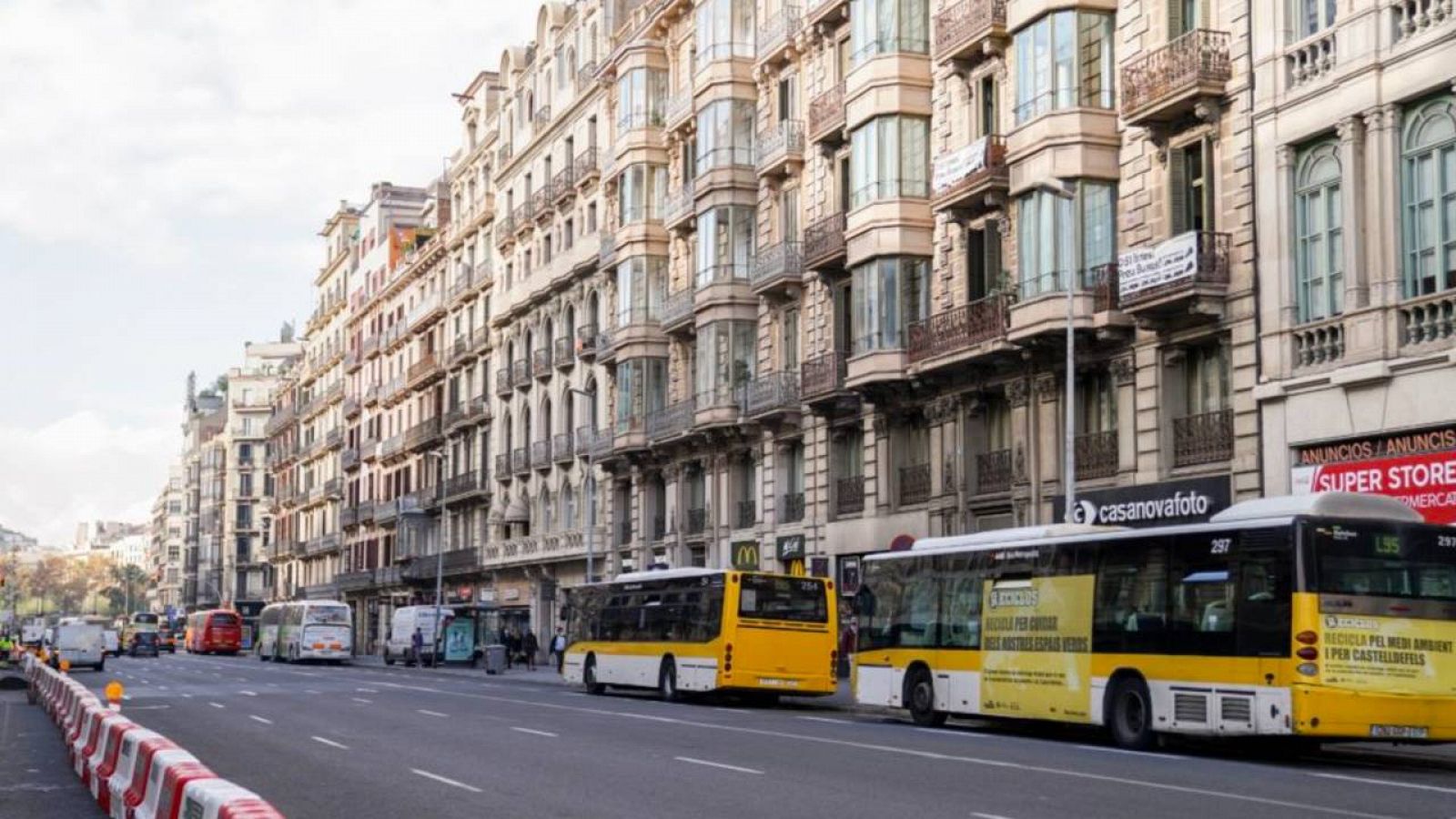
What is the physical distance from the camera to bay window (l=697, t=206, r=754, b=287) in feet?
170

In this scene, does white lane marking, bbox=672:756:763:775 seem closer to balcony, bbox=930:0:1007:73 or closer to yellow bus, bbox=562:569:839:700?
yellow bus, bbox=562:569:839:700

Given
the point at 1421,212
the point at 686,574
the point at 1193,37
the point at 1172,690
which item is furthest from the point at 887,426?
the point at 1172,690

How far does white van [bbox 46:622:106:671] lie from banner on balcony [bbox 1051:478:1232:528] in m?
47.9

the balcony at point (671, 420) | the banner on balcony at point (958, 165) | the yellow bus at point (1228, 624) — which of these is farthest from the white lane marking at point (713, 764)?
the balcony at point (671, 420)

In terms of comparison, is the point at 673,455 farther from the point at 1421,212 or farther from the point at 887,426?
the point at 1421,212

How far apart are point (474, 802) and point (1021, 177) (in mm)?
22932

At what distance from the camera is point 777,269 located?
159ft

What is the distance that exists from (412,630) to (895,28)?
3979 cm

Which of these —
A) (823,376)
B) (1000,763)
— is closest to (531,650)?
(823,376)

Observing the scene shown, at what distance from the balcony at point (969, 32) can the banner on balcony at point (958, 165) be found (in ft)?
6.41

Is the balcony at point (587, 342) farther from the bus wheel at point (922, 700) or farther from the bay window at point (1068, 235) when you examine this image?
the bus wheel at point (922, 700)

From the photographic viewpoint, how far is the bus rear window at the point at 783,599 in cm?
3672

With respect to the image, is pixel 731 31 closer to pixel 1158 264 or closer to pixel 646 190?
pixel 646 190

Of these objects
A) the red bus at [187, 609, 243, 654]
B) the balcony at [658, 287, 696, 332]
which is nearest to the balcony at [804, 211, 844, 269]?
the balcony at [658, 287, 696, 332]
